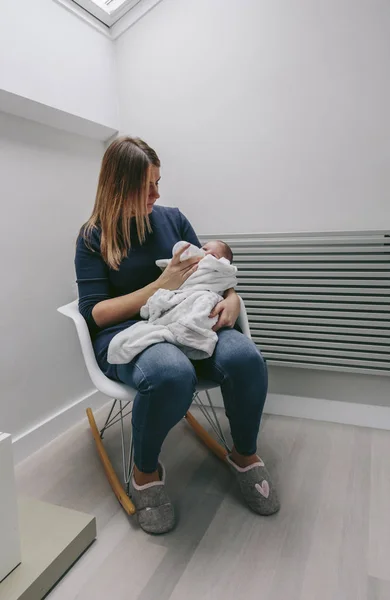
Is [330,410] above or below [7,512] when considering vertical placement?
below

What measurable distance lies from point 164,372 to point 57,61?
1.21 metres

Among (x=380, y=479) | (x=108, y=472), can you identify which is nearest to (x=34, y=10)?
(x=108, y=472)

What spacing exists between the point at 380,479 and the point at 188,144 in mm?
1407

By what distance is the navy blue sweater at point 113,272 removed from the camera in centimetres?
126

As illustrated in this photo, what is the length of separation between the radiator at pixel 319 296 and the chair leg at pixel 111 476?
2.34 ft

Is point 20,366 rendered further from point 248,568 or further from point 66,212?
point 248,568

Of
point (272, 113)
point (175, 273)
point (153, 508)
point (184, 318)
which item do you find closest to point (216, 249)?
point (175, 273)

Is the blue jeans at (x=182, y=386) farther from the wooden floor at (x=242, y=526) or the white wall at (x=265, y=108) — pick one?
the white wall at (x=265, y=108)

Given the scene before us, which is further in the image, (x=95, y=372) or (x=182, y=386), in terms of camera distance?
(x=95, y=372)

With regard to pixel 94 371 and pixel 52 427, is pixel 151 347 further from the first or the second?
pixel 52 427

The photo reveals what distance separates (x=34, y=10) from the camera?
1.46m

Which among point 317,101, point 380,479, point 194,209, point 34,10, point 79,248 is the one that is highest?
point 34,10

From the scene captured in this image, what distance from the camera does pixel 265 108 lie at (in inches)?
65.1

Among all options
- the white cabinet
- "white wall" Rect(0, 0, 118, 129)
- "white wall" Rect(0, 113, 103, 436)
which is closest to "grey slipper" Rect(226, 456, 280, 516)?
the white cabinet
